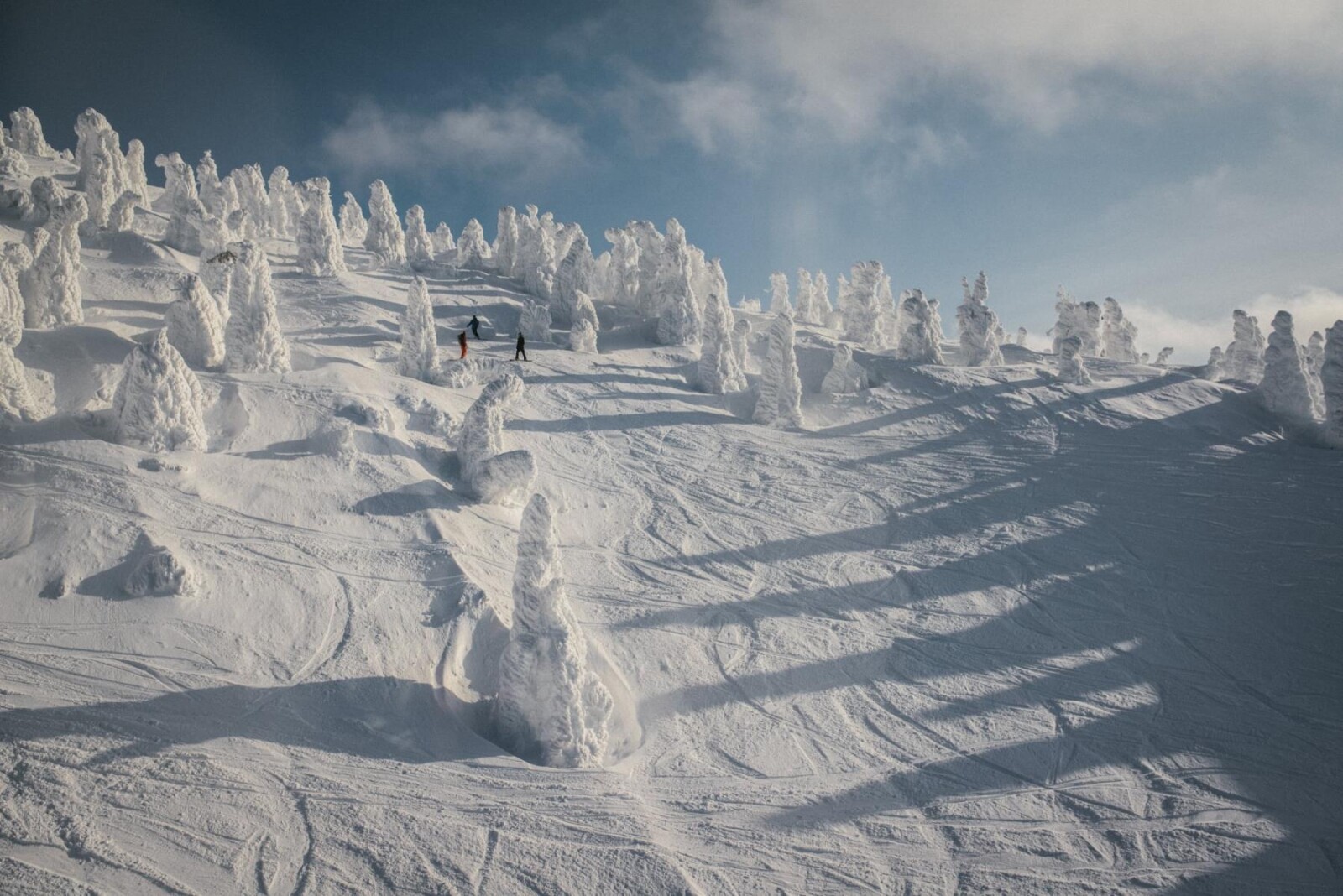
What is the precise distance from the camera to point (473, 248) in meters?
59.7

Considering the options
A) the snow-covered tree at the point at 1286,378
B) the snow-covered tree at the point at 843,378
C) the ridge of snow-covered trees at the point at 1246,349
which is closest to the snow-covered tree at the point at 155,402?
the snow-covered tree at the point at 843,378

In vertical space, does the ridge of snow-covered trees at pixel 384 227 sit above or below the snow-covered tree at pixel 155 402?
above

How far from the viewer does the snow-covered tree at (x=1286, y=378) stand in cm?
3238

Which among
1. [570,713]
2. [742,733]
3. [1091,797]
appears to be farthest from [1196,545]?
[570,713]

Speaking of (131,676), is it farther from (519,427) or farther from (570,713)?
(519,427)

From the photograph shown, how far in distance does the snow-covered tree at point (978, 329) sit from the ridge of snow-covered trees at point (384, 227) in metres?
42.5

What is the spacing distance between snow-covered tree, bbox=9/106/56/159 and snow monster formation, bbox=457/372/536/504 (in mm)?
62453

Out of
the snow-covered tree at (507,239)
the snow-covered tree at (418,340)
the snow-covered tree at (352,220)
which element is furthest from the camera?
the snow-covered tree at (352,220)

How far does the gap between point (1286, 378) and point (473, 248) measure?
193ft

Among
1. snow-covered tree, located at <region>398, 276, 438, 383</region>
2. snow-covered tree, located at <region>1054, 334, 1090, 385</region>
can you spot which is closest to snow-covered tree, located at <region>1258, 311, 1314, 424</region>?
snow-covered tree, located at <region>1054, 334, 1090, 385</region>

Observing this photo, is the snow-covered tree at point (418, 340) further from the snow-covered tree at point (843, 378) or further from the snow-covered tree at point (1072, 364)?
the snow-covered tree at point (1072, 364)

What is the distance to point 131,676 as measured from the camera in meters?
11.2

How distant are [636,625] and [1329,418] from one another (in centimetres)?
3461

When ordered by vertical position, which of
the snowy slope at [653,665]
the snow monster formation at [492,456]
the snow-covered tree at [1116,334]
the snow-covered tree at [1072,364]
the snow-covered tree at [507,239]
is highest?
the snow-covered tree at [507,239]
